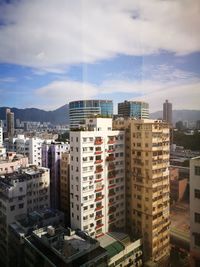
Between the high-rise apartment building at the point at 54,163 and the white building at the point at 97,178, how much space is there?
1.92m

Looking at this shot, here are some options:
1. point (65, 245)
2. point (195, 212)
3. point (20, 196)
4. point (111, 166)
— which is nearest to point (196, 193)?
point (195, 212)

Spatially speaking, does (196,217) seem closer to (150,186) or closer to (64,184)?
(150,186)

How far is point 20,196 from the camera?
14.1ft

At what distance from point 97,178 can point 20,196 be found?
1.51m

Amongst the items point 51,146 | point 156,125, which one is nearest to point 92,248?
point 156,125

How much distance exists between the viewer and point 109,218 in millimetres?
4336

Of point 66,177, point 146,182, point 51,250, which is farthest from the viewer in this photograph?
point 66,177

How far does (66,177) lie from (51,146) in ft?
3.52

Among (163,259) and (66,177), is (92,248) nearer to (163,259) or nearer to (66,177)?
(163,259)

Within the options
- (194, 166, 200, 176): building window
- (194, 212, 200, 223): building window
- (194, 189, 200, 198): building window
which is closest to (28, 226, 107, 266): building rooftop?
(194, 212, 200, 223): building window

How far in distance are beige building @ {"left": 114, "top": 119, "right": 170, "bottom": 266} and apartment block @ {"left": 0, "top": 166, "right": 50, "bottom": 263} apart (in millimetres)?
1909

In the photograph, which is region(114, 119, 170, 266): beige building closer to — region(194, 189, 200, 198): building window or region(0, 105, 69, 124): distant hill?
region(0, 105, 69, 124): distant hill

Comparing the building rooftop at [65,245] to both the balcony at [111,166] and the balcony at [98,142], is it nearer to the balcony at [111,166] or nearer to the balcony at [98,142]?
the balcony at [111,166]

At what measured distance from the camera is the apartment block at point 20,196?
411 cm
